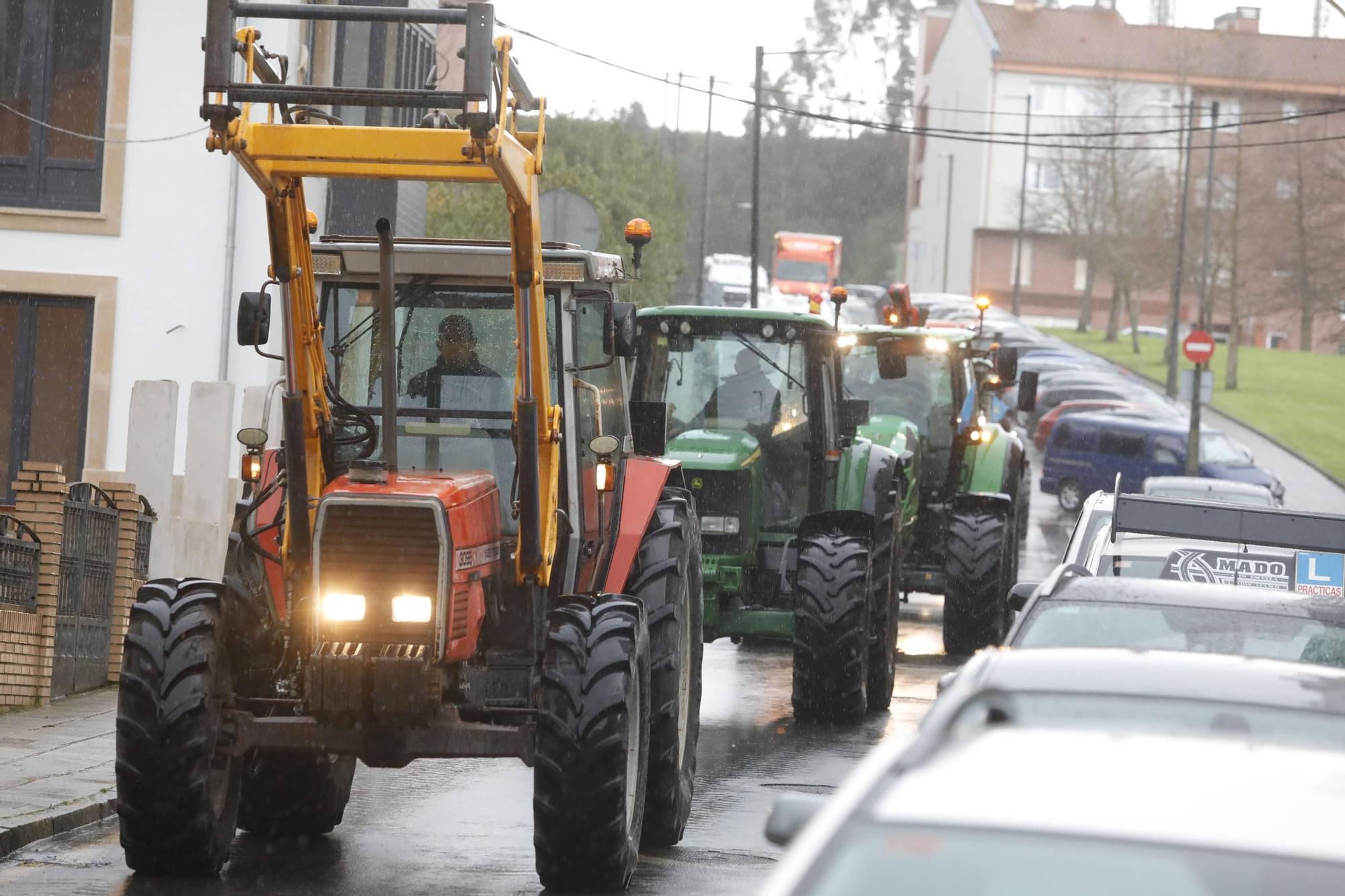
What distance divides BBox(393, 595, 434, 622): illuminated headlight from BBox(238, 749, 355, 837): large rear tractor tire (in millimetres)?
1594

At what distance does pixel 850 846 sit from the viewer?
327cm

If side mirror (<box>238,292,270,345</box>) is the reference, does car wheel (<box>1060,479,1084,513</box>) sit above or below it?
below

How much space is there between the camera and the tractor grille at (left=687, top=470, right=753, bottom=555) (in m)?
13.8

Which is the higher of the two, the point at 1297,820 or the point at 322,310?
the point at 322,310

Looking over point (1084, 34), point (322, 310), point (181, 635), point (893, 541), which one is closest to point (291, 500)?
point (181, 635)

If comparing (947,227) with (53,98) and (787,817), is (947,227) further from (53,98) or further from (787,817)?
(787,817)

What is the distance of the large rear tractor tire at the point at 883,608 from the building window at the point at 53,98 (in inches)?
383

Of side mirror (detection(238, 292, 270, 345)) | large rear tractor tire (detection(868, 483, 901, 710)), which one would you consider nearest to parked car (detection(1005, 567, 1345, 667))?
side mirror (detection(238, 292, 270, 345))

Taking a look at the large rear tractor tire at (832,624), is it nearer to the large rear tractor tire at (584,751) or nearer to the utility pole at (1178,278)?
the large rear tractor tire at (584,751)

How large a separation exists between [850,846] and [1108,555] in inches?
324

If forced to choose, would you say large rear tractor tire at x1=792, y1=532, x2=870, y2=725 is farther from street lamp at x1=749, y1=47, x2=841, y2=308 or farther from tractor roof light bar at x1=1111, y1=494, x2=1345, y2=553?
street lamp at x1=749, y1=47, x2=841, y2=308

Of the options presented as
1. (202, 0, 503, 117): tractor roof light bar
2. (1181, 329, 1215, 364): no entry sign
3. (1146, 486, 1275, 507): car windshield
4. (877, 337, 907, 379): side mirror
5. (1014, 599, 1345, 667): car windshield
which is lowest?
(1014, 599, 1345, 667): car windshield

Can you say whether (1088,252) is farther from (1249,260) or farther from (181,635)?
(181,635)

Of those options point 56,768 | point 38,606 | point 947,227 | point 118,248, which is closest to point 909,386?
point 118,248
